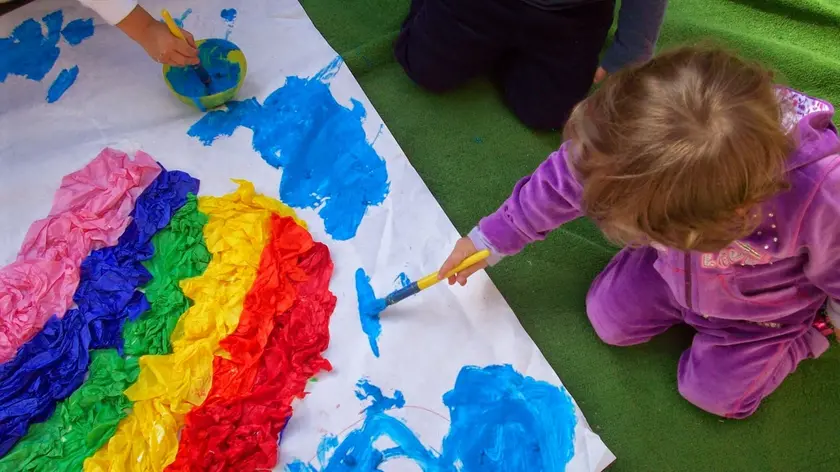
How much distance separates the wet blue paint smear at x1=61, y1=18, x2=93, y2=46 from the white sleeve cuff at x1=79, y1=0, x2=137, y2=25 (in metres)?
0.22

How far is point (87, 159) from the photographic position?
3.31 ft

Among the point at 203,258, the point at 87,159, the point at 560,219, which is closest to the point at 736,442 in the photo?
the point at 560,219

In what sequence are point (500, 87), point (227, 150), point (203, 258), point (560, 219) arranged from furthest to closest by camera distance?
1. point (500, 87)
2. point (227, 150)
3. point (203, 258)
4. point (560, 219)

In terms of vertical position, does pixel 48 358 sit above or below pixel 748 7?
below

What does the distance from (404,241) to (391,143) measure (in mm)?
174

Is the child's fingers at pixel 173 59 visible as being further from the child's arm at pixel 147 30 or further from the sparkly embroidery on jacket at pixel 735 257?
the sparkly embroidery on jacket at pixel 735 257

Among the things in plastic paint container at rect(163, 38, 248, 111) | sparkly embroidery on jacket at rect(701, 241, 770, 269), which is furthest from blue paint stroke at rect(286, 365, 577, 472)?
plastic paint container at rect(163, 38, 248, 111)

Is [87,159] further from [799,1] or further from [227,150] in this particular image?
[799,1]

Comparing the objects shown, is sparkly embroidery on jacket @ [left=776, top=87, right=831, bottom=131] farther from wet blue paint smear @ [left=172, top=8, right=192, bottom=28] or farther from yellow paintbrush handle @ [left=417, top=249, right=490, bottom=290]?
wet blue paint smear @ [left=172, top=8, right=192, bottom=28]

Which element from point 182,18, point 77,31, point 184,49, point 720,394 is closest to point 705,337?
point 720,394

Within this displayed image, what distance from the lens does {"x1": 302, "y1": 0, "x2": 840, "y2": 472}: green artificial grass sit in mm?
898

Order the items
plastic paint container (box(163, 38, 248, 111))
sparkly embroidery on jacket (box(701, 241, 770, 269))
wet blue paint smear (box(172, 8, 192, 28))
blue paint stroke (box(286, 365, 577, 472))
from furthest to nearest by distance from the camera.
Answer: wet blue paint smear (box(172, 8, 192, 28)), plastic paint container (box(163, 38, 248, 111)), blue paint stroke (box(286, 365, 577, 472)), sparkly embroidery on jacket (box(701, 241, 770, 269))

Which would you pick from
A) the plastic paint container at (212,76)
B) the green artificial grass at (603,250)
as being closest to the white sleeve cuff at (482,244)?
the green artificial grass at (603,250)

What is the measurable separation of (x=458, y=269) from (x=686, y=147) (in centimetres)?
38
